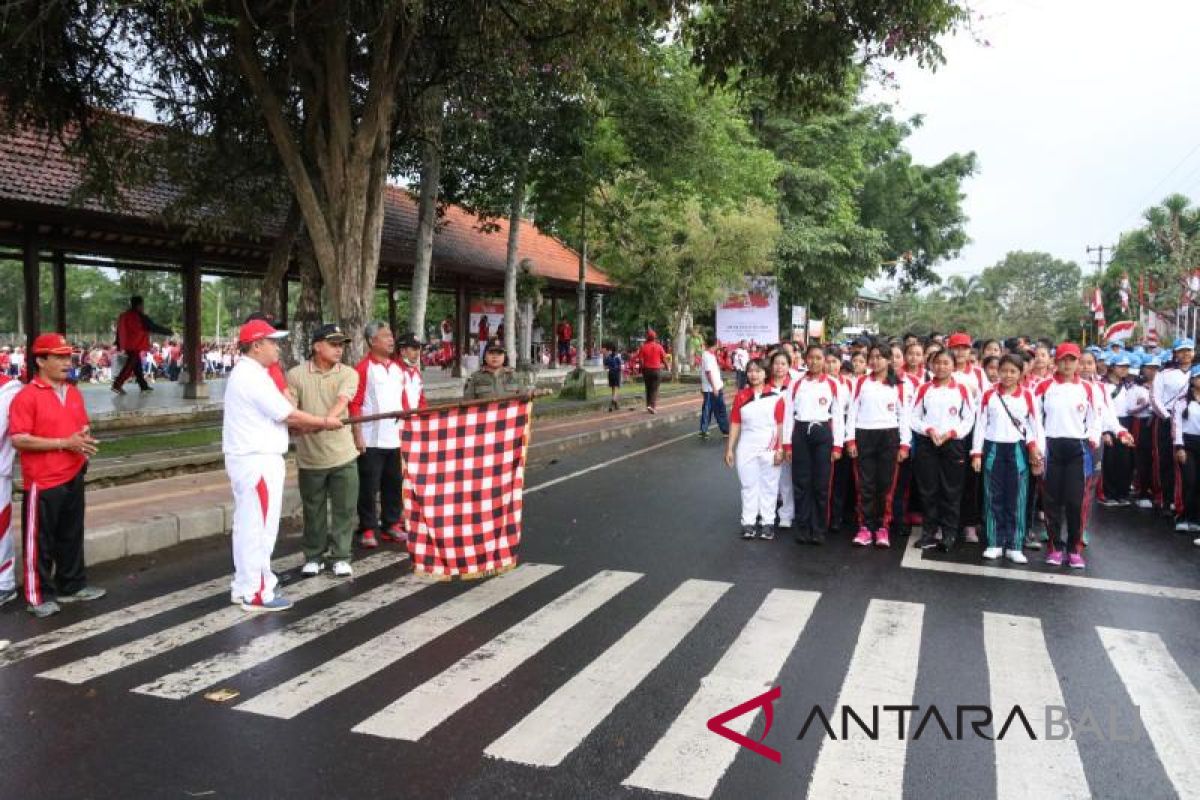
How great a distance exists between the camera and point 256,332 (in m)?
5.77

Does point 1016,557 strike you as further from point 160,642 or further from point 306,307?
point 306,307

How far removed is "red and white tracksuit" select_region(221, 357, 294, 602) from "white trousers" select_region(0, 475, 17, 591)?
154 cm

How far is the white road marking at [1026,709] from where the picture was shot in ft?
11.4

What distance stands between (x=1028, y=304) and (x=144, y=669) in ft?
316

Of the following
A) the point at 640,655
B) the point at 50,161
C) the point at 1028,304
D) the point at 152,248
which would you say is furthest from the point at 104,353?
the point at 1028,304

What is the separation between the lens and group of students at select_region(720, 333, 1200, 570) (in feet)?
24.3

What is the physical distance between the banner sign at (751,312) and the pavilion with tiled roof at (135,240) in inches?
353

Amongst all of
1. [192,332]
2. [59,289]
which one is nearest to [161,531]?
[192,332]

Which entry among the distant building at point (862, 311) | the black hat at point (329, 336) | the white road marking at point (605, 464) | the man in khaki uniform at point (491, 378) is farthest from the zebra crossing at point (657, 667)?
the distant building at point (862, 311)

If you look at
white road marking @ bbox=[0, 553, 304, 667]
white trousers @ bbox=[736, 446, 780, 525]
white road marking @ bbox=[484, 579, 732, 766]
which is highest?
white trousers @ bbox=[736, 446, 780, 525]

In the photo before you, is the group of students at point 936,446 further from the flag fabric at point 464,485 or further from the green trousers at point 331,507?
the green trousers at point 331,507

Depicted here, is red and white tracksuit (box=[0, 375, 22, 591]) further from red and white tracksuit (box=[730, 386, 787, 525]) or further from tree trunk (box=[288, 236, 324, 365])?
red and white tracksuit (box=[730, 386, 787, 525])

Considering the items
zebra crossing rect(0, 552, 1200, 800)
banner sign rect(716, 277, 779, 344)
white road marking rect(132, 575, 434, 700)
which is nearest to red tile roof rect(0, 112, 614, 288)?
banner sign rect(716, 277, 779, 344)

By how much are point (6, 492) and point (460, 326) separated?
65.4ft
